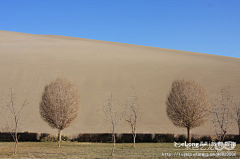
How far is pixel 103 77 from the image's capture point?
1881 inches

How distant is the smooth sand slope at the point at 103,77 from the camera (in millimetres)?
39094

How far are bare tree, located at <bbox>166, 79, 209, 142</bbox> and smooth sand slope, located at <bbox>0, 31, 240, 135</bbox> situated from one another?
952cm

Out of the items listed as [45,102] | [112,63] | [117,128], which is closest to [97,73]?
[112,63]

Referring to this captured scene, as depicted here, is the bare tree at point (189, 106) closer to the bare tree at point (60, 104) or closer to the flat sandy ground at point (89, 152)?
the flat sandy ground at point (89, 152)

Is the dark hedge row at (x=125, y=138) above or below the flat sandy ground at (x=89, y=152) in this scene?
above

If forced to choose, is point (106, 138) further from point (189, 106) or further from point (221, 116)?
point (221, 116)

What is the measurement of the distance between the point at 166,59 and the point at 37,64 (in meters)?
25.5

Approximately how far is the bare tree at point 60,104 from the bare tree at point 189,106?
988cm

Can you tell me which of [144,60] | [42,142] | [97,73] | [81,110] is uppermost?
[144,60]

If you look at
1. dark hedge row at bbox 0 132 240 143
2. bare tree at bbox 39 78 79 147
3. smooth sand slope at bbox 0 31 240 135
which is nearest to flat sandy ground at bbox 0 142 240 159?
bare tree at bbox 39 78 79 147

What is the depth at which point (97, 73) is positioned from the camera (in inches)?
1923

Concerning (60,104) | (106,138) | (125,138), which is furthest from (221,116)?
(60,104)

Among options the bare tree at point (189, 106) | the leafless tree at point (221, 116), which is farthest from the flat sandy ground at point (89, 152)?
the bare tree at point (189, 106)

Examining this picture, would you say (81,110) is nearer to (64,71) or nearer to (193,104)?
(64,71)
